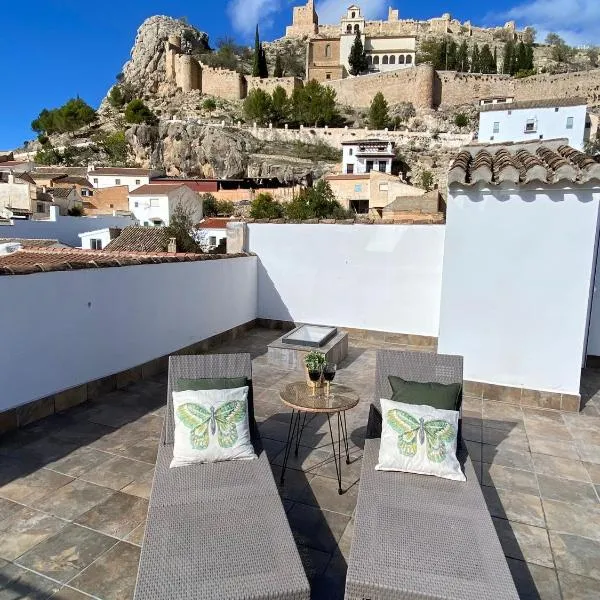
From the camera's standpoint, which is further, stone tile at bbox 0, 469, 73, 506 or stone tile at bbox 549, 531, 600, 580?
stone tile at bbox 0, 469, 73, 506

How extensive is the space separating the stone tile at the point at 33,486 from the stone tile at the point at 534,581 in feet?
9.86

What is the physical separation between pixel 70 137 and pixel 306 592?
6222 cm

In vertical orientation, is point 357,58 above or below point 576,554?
above

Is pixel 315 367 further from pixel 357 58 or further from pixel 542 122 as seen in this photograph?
pixel 357 58

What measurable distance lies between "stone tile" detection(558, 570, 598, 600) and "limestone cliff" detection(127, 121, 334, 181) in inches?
1569

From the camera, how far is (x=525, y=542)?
2.65m

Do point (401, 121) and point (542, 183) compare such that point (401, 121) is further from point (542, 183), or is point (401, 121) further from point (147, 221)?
point (542, 183)

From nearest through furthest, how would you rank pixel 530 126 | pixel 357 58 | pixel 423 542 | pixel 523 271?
pixel 423 542 → pixel 523 271 → pixel 530 126 → pixel 357 58

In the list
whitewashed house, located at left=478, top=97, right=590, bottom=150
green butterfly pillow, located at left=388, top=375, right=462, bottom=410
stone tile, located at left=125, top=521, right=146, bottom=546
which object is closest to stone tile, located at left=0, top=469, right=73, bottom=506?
stone tile, located at left=125, top=521, right=146, bottom=546

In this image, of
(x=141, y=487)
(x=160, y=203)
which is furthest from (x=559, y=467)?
(x=160, y=203)

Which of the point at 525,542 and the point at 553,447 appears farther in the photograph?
the point at 553,447

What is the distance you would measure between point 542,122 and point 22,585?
34.4 m

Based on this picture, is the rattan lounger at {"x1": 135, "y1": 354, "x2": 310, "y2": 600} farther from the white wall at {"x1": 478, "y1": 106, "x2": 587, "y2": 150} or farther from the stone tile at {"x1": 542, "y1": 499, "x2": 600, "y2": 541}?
the white wall at {"x1": 478, "y1": 106, "x2": 587, "y2": 150}

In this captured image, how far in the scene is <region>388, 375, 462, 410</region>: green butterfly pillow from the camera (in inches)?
117
